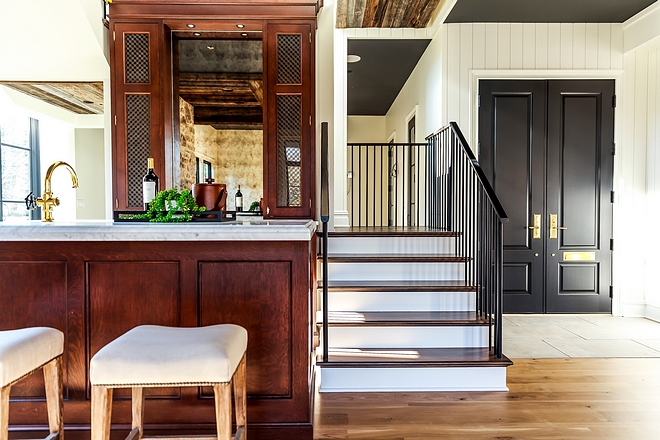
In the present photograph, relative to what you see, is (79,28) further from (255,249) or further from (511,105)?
(511,105)

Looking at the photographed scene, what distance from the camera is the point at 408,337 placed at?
301cm

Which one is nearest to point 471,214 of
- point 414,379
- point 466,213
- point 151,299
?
point 466,213

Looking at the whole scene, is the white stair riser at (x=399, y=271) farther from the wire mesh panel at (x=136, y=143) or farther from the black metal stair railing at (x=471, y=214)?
the wire mesh panel at (x=136, y=143)

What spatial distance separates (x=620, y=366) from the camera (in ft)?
10.5

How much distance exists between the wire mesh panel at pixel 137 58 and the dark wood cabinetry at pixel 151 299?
7.68 feet

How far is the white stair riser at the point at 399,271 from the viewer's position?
3.57 meters

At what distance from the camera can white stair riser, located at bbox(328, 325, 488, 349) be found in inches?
118

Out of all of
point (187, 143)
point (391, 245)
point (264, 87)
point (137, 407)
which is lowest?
point (137, 407)

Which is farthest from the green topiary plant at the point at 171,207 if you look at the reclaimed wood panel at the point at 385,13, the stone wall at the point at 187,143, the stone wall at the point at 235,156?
the reclaimed wood panel at the point at 385,13

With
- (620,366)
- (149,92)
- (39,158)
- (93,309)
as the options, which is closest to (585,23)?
(620,366)

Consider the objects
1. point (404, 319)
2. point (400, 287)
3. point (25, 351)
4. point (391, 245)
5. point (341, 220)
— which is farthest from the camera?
point (341, 220)

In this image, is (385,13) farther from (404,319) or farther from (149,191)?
(149,191)

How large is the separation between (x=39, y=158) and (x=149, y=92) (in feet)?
16.6

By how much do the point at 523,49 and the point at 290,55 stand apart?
2.70m
